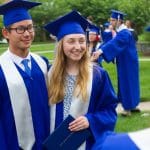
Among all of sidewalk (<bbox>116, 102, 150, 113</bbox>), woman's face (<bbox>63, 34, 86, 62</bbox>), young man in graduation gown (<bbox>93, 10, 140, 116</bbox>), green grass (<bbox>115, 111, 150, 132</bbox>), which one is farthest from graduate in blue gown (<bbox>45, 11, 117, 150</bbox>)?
sidewalk (<bbox>116, 102, 150, 113</bbox>)

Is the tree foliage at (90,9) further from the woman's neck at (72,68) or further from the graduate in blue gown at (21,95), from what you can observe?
the graduate in blue gown at (21,95)

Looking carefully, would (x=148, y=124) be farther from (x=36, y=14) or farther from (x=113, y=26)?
(x=36, y=14)

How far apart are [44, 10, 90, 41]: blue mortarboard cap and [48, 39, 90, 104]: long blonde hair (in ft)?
0.54

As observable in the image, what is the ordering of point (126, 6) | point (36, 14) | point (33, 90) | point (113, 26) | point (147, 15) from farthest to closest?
point (36, 14), point (126, 6), point (147, 15), point (113, 26), point (33, 90)

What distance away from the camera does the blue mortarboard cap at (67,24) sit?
14.5 ft

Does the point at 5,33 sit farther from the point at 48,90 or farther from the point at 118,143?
the point at 118,143

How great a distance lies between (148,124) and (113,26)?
1984 mm

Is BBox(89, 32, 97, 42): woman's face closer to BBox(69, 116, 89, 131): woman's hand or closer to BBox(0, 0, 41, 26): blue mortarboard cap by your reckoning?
BBox(0, 0, 41, 26): blue mortarboard cap

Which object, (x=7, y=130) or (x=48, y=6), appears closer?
(x=7, y=130)

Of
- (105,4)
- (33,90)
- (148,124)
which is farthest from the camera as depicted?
(105,4)

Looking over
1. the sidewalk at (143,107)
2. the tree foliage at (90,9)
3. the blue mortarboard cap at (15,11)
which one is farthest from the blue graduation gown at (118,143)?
the tree foliage at (90,9)

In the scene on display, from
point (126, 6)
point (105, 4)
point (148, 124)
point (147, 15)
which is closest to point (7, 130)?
point (148, 124)

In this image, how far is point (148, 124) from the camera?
9070 millimetres

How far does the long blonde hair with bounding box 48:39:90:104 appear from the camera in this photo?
418cm
